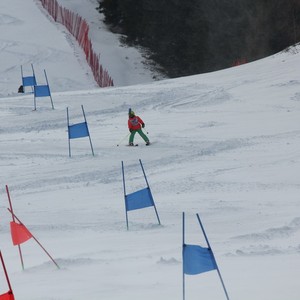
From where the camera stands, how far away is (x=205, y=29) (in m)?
39.4

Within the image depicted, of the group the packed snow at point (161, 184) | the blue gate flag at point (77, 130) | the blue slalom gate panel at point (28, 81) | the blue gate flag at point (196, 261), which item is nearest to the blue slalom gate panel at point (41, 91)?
the packed snow at point (161, 184)

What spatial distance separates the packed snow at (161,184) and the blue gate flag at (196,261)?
80 centimetres

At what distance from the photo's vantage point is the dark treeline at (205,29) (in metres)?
37.7

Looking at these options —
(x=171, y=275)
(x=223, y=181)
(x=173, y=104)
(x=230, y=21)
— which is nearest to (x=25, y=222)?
(x=223, y=181)

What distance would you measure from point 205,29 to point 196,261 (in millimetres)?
33151

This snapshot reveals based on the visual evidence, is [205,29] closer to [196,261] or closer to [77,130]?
[77,130]

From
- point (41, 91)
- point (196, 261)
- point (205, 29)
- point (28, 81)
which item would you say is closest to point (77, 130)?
point (41, 91)

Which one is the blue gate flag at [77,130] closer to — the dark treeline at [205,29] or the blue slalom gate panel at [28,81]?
the blue slalom gate panel at [28,81]

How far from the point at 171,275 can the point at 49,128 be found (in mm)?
12986

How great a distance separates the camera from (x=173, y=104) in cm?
2316

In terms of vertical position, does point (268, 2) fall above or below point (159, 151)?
above

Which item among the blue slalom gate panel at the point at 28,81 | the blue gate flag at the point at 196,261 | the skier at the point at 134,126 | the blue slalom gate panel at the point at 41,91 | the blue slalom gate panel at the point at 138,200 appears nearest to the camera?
the blue gate flag at the point at 196,261

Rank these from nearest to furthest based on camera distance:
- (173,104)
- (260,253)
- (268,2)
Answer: (260,253)
(173,104)
(268,2)

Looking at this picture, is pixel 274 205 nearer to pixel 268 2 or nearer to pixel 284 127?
pixel 284 127
